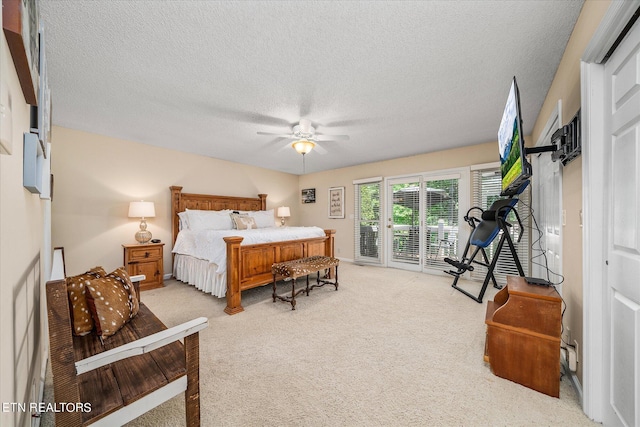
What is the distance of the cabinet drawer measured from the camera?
3.56 metres

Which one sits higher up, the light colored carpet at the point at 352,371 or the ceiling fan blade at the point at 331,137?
the ceiling fan blade at the point at 331,137

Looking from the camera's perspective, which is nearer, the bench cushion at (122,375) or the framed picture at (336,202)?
the bench cushion at (122,375)

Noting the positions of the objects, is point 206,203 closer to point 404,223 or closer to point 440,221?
point 404,223

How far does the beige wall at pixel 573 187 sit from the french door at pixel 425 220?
2.42 m

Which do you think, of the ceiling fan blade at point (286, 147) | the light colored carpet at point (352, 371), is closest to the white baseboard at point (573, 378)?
the light colored carpet at point (352, 371)

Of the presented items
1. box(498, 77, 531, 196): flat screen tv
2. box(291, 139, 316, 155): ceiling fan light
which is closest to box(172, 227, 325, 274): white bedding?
box(291, 139, 316, 155): ceiling fan light

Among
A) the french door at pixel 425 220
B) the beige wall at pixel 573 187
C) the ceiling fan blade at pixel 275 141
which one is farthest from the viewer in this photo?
the french door at pixel 425 220

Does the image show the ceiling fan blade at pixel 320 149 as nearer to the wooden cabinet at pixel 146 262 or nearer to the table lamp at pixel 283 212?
the table lamp at pixel 283 212

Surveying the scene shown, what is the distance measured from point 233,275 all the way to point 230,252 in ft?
0.91

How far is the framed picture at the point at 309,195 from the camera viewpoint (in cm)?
655

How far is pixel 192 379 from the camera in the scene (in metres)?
1.15

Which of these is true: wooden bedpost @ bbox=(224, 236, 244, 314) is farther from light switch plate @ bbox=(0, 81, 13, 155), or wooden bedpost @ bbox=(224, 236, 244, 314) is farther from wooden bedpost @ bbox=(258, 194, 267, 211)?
wooden bedpost @ bbox=(258, 194, 267, 211)

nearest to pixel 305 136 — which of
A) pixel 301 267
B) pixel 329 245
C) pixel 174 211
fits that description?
pixel 301 267

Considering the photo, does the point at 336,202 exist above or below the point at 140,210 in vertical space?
above
